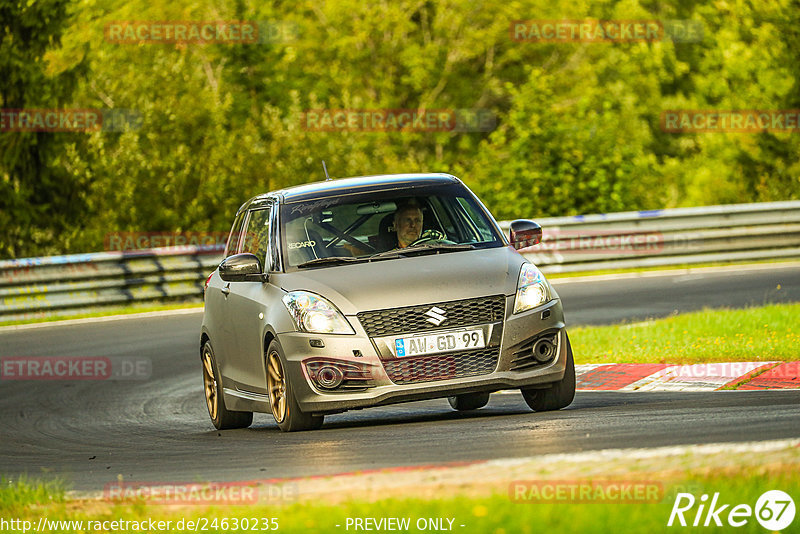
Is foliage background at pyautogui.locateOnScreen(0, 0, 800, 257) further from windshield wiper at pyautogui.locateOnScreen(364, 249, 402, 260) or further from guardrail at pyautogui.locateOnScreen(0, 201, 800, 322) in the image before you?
windshield wiper at pyautogui.locateOnScreen(364, 249, 402, 260)

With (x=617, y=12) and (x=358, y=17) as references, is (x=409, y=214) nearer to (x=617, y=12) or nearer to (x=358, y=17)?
(x=358, y=17)

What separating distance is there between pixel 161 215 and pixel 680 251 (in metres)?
11.4

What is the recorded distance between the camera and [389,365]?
8.99 meters

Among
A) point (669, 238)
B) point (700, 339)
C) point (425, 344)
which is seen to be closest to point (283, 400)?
point (425, 344)

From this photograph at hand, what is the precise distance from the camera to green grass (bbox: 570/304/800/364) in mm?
12273

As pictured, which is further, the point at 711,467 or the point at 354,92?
the point at 354,92

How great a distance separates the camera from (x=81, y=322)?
20.7 metres

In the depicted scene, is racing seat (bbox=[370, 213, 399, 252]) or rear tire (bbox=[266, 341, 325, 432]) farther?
racing seat (bbox=[370, 213, 399, 252])

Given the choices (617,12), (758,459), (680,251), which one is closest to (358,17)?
(617,12)

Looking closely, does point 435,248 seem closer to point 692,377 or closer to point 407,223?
point 407,223

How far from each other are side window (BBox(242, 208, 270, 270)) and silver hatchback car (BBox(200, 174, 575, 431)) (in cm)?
3

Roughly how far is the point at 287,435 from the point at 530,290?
188 cm

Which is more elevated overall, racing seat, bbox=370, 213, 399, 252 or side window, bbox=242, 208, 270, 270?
racing seat, bbox=370, 213, 399, 252

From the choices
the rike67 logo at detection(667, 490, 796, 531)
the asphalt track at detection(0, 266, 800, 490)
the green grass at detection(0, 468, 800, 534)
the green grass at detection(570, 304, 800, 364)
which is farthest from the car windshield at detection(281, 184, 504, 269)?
the rike67 logo at detection(667, 490, 796, 531)
